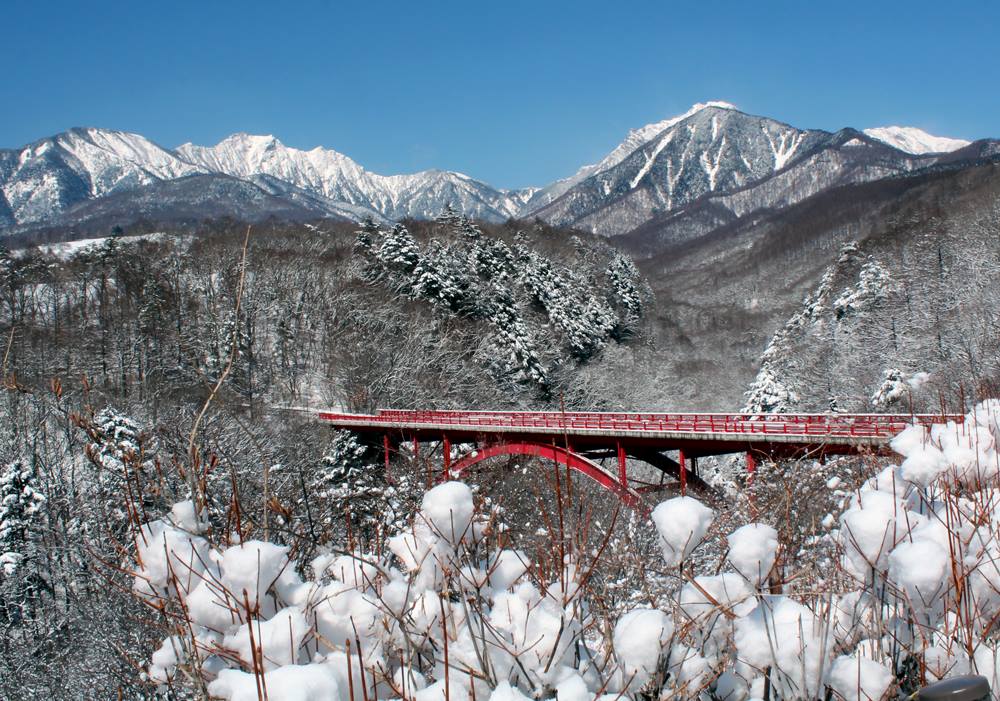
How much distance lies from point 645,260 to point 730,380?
99.4m

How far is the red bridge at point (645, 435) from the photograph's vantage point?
1409 centimetres

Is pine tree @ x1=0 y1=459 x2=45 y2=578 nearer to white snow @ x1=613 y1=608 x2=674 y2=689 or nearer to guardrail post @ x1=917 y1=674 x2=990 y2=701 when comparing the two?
white snow @ x1=613 y1=608 x2=674 y2=689

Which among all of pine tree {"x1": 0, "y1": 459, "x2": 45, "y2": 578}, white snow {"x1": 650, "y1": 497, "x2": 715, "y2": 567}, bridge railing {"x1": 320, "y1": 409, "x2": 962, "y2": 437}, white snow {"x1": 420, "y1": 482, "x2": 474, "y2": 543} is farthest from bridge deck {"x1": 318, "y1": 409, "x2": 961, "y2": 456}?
pine tree {"x1": 0, "y1": 459, "x2": 45, "y2": 578}

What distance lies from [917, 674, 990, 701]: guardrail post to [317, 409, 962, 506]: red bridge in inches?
360

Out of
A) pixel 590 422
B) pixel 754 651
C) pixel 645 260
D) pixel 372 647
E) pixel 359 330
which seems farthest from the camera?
pixel 645 260

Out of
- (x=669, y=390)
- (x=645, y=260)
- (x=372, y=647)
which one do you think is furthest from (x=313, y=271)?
(x=645, y=260)

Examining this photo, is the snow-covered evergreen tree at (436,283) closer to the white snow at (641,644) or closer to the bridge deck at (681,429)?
the bridge deck at (681,429)

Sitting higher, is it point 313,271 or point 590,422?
point 313,271

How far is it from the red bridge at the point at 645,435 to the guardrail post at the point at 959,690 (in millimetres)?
9141

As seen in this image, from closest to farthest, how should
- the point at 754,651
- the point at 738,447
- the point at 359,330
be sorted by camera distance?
1. the point at 754,651
2. the point at 738,447
3. the point at 359,330

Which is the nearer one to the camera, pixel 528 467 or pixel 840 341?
pixel 528 467

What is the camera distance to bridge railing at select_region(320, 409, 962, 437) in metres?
13.6

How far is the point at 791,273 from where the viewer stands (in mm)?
101562

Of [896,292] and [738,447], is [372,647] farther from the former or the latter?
[896,292]
